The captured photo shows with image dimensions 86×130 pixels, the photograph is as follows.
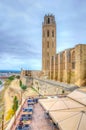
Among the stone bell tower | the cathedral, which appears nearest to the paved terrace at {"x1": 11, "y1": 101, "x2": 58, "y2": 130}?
the cathedral

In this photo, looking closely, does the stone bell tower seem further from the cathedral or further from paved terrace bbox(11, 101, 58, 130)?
paved terrace bbox(11, 101, 58, 130)

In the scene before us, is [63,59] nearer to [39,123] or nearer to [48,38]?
[39,123]

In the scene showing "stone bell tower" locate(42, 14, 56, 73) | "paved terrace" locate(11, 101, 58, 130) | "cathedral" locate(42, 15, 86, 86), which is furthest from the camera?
"stone bell tower" locate(42, 14, 56, 73)

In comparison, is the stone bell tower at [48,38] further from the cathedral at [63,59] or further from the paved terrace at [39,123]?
the paved terrace at [39,123]

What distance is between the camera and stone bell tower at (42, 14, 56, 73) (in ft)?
191

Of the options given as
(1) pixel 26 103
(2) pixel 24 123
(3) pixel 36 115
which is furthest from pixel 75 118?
(1) pixel 26 103

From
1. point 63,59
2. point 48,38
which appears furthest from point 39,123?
point 48,38

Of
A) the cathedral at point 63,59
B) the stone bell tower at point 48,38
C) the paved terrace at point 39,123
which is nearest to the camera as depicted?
the paved terrace at point 39,123

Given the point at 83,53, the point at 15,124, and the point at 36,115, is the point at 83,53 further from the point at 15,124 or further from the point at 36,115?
the point at 15,124

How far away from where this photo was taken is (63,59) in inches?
1266

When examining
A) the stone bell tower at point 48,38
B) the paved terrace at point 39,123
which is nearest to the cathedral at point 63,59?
the stone bell tower at point 48,38

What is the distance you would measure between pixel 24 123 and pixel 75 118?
160 inches

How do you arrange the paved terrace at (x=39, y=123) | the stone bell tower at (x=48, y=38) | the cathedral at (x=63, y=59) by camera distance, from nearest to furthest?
the paved terrace at (x=39, y=123) → the cathedral at (x=63, y=59) → the stone bell tower at (x=48, y=38)

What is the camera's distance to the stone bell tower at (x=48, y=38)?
5817 cm
